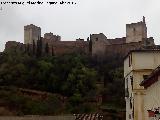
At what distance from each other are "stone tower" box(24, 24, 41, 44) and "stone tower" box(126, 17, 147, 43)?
24393mm

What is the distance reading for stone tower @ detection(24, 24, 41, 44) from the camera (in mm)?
122812

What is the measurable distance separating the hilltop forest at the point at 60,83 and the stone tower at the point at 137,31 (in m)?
12.8

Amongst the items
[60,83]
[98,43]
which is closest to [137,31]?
[98,43]

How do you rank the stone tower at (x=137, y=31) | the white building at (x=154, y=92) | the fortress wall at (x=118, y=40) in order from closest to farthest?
the white building at (x=154, y=92), the stone tower at (x=137, y=31), the fortress wall at (x=118, y=40)

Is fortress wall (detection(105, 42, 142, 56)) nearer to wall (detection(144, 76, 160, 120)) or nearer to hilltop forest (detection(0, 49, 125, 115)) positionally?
hilltop forest (detection(0, 49, 125, 115))

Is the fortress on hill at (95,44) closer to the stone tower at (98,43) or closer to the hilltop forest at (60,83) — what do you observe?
the stone tower at (98,43)

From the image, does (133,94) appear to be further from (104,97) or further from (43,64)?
(43,64)

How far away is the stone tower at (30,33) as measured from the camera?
123 m

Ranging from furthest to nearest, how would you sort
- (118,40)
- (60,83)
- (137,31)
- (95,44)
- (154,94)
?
(118,40) → (95,44) → (137,31) → (60,83) → (154,94)

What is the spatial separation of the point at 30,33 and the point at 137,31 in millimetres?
28367

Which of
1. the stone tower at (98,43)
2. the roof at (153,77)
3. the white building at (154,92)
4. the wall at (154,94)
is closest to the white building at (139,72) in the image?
the roof at (153,77)

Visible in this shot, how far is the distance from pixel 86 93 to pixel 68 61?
12622 mm

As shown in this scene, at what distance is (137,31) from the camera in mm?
110438

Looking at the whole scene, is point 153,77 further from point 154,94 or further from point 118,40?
point 118,40
